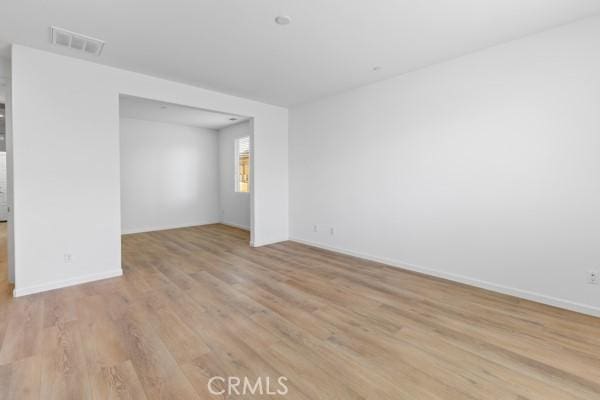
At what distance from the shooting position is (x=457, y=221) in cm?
338

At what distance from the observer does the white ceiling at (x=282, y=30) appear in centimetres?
231

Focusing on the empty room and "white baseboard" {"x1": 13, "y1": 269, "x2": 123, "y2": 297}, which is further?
"white baseboard" {"x1": 13, "y1": 269, "x2": 123, "y2": 297}

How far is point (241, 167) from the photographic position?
7270 millimetres

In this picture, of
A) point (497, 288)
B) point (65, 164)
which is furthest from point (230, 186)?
point (497, 288)

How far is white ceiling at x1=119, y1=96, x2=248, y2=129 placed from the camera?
202 inches

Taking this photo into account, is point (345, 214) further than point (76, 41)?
Yes

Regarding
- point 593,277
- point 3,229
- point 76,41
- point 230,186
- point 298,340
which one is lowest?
point 298,340

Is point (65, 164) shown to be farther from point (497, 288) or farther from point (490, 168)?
point (497, 288)

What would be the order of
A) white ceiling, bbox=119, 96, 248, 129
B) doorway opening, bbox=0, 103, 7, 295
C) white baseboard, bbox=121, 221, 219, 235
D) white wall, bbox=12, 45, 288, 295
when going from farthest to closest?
white baseboard, bbox=121, 221, 219, 235
white ceiling, bbox=119, 96, 248, 129
doorway opening, bbox=0, 103, 7, 295
white wall, bbox=12, 45, 288, 295

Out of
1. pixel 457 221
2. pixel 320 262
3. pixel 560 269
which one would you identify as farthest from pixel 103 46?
pixel 560 269

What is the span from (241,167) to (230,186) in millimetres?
666

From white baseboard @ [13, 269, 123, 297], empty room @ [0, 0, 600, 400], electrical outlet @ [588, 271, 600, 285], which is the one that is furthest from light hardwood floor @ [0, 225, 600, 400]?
electrical outlet @ [588, 271, 600, 285]

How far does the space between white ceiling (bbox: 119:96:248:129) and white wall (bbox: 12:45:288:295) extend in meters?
1.48

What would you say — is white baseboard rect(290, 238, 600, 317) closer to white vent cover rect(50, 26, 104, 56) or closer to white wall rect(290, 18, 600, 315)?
white wall rect(290, 18, 600, 315)
